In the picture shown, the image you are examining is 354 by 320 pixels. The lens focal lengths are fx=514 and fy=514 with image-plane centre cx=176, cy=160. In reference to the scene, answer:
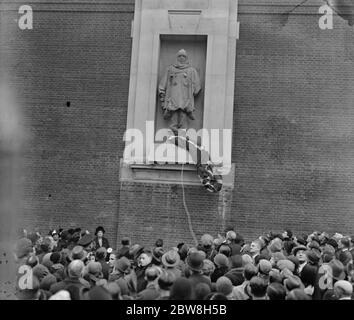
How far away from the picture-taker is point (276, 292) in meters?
4.62

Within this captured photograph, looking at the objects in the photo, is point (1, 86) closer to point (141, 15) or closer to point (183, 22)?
point (141, 15)

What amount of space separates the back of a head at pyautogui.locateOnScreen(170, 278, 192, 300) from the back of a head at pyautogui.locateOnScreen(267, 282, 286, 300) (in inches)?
32.0

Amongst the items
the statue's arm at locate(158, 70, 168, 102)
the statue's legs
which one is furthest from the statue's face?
the statue's legs

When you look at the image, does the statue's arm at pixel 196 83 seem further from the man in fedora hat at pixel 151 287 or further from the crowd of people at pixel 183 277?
the man in fedora hat at pixel 151 287

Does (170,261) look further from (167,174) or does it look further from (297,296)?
(167,174)

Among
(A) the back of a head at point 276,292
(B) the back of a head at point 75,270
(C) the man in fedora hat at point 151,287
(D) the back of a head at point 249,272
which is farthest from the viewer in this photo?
A: (D) the back of a head at point 249,272

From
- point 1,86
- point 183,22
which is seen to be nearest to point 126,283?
point 183,22

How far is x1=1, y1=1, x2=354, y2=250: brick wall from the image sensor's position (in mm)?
11961

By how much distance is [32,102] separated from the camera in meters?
13.1

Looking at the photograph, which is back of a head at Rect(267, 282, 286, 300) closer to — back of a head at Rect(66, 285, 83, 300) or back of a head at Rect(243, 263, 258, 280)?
back of a head at Rect(243, 263, 258, 280)

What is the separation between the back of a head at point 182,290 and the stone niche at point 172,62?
772 cm

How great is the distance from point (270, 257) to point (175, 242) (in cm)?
523

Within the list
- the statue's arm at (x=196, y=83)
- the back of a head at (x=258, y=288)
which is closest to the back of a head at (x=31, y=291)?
the back of a head at (x=258, y=288)

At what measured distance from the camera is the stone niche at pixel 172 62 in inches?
478
